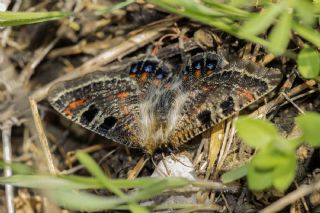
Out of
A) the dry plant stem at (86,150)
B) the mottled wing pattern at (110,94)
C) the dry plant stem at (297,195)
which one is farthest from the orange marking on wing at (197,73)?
the dry plant stem at (297,195)

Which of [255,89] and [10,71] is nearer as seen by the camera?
[255,89]

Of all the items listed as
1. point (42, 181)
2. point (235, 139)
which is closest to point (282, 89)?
point (235, 139)

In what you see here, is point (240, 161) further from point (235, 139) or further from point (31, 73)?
point (31, 73)

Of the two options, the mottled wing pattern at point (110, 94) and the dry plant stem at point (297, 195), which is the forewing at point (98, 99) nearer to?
the mottled wing pattern at point (110, 94)

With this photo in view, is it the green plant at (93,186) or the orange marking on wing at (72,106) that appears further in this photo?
the orange marking on wing at (72,106)

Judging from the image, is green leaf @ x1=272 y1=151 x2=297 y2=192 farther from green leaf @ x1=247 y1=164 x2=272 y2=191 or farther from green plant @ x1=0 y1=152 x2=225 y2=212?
green plant @ x1=0 y1=152 x2=225 y2=212

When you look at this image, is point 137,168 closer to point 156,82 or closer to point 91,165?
point 156,82

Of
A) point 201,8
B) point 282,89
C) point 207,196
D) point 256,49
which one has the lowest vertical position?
point 207,196
